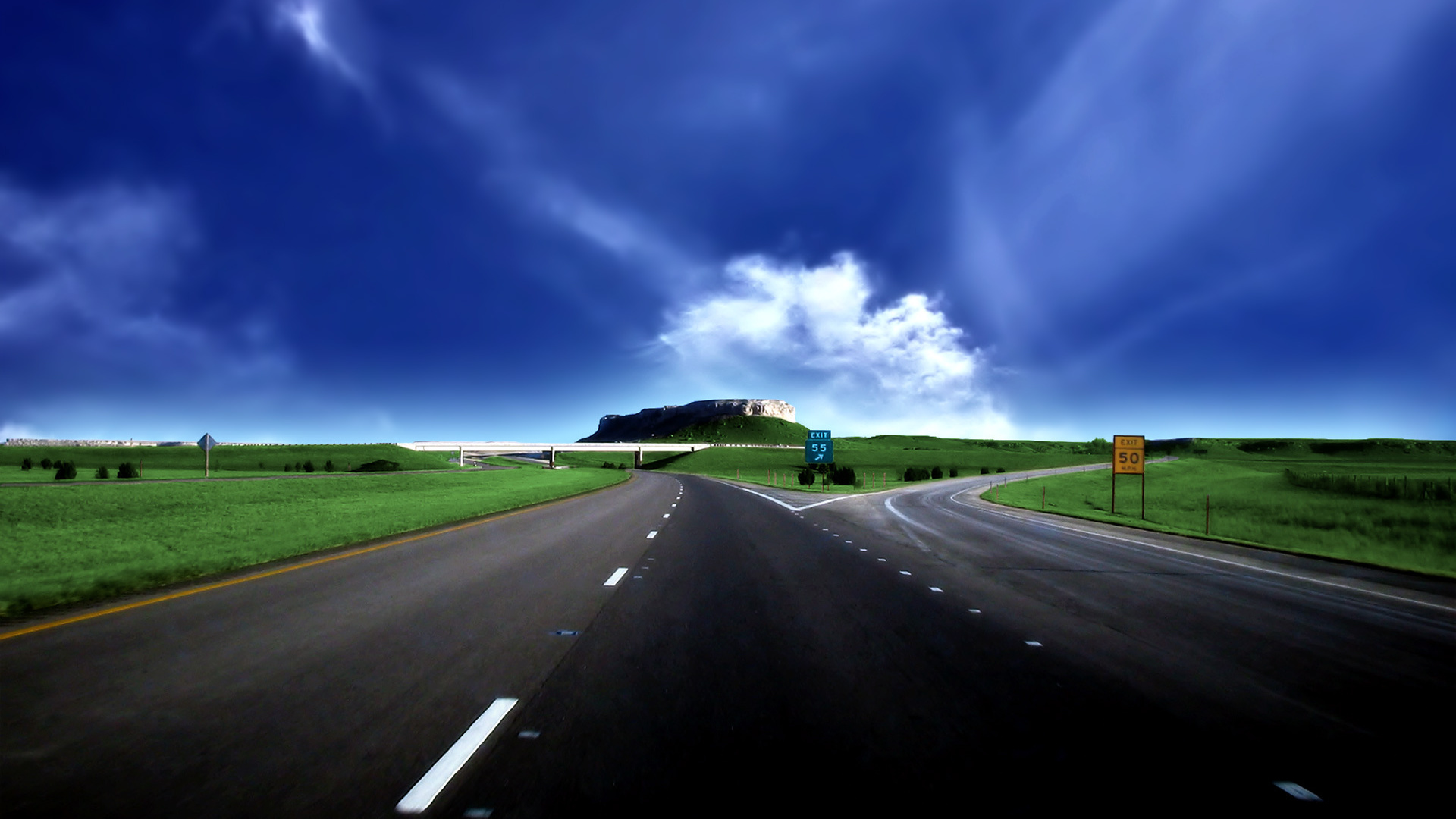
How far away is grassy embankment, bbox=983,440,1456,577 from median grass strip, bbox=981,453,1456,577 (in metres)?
0.07

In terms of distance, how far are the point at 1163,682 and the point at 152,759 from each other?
7205mm

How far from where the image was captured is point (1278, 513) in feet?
119

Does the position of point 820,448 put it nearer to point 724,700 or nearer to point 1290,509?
point 1290,509

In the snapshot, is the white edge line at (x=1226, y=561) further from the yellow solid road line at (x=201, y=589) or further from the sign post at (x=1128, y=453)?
the yellow solid road line at (x=201, y=589)

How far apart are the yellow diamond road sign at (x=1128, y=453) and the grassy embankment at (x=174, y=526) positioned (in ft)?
99.4

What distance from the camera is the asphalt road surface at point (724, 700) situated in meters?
3.36

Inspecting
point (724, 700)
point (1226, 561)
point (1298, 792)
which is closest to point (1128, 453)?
point (1226, 561)

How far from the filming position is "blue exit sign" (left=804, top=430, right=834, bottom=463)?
5641cm

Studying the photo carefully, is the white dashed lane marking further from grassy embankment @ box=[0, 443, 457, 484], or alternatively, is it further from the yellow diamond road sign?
grassy embankment @ box=[0, 443, 457, 484]

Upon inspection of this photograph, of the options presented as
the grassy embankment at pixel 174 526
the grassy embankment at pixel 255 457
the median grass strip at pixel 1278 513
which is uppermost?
the grassy embankment at pixel 174 526

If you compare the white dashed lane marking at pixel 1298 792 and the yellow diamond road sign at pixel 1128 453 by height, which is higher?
the yellow diamond road sign at pixel 1128 453

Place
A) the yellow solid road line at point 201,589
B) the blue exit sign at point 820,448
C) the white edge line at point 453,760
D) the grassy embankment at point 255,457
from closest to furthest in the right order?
1. the white edge line at point 453,760
2. the yellow solid road line at point 201,589
3. the blue exit sign at point 820,448
4. the grassy embankment at point 255,457

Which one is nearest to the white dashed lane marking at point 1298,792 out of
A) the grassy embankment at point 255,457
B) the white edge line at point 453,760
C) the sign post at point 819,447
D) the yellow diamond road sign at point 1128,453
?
the white edge line at point 453,760

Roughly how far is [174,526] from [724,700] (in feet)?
61.2
